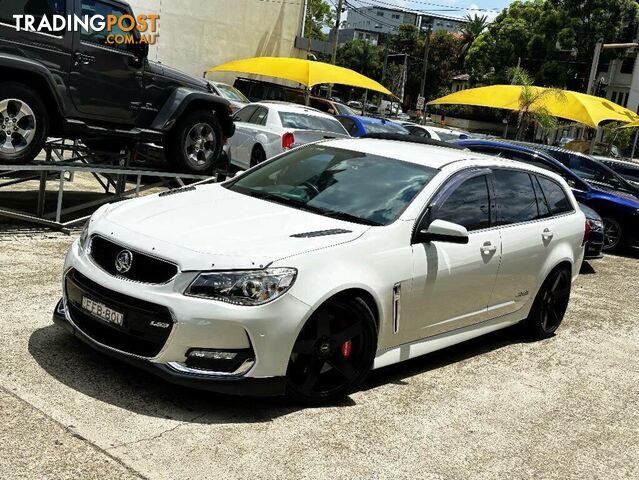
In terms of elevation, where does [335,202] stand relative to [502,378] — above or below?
above

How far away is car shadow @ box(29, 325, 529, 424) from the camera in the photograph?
4105 mm

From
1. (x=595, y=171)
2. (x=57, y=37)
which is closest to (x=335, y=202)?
(x=57, y=37)

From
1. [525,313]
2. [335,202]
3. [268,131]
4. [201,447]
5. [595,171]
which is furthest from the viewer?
[595,171]

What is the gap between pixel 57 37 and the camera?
7824 mm

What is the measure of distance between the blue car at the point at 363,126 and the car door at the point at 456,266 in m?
10.4

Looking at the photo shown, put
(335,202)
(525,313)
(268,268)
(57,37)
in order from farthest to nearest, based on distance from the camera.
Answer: (57,37)
(525,313)
(335,202)
(268,268)

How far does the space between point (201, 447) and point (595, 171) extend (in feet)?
39.5

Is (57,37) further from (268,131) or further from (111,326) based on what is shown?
(268,131)

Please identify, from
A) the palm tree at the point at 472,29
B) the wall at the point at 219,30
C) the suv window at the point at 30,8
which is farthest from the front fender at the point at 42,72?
the palm tree at the point at 472,29

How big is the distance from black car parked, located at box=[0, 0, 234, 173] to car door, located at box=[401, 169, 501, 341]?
460 centimetres

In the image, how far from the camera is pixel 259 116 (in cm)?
1378

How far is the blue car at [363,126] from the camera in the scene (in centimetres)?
1688

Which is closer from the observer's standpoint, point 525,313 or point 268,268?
point 268,268
